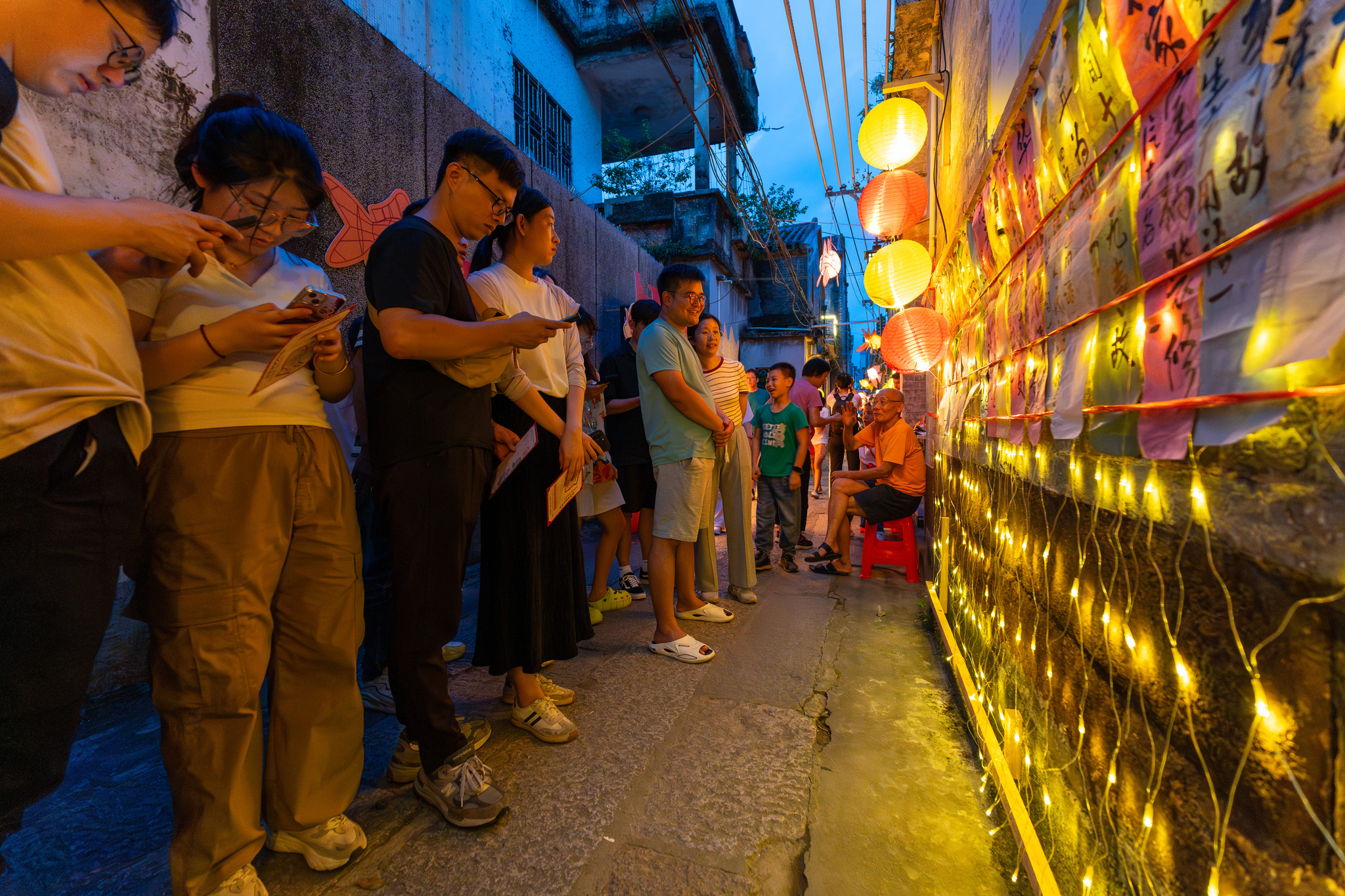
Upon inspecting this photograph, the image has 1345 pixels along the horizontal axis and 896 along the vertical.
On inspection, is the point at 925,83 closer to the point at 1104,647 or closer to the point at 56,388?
the point at 1104,647

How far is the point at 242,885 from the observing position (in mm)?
1261

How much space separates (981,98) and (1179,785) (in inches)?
100

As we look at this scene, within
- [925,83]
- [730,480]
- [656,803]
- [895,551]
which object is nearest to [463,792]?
[656,803]

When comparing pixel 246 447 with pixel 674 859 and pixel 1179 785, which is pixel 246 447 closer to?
pixel 674 859

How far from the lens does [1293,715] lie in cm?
71

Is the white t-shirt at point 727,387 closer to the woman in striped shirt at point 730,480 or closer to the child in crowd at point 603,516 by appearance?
the woman in striped shirt at point 730,480

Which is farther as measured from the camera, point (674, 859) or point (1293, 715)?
point (674, 859)

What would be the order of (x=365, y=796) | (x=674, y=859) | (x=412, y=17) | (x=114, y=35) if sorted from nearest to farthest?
(x=114, y=35) < (x=674, y=859) < (x=365, y=796) < (x=412, y=17)

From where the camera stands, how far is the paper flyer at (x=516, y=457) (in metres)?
1.82

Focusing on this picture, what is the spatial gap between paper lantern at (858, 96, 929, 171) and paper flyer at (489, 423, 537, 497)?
359 cm

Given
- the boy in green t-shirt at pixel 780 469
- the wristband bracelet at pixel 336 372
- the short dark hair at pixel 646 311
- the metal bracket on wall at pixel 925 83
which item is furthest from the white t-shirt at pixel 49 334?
the metal bracket on wall at pixel 925 83

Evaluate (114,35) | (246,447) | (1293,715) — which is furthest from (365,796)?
(1293,715)

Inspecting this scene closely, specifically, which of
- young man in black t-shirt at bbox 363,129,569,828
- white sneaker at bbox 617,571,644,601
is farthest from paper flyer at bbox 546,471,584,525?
white sneaker at bbox 617,571,644,601

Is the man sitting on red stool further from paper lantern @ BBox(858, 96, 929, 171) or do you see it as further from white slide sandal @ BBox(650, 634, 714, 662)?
white slide sandal @ BBox(650, 634, 714, 662)
